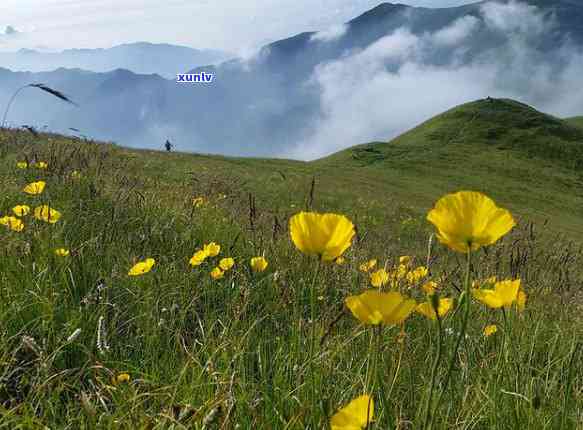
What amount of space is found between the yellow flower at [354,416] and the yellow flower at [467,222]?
1.35 feet

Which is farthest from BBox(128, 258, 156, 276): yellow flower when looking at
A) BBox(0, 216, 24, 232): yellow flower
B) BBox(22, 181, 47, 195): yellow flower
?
BBox(22, 181, 47, 195): yellow flower

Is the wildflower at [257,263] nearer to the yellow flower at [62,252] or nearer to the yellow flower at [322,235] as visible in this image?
the yellow flower at [62,252]

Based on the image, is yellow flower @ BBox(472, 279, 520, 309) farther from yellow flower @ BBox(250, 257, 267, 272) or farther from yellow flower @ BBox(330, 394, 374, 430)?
yellow flower @ BBox(250, 257, 267, 272)

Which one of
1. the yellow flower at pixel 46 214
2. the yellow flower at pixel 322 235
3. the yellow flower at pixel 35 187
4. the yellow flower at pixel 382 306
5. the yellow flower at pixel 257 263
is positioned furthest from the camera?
the yellow flower at pixel 35 187

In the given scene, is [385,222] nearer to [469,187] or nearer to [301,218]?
[301,218]

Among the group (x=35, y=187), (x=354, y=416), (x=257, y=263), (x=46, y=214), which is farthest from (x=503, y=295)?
(x=35, y=187)

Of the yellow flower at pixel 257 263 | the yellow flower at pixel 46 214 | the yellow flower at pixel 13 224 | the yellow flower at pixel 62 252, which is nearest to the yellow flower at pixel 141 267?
the yellow flower at pixel 62 252

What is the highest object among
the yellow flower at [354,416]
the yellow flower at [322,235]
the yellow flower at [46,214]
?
the yellow flower at [322,235]

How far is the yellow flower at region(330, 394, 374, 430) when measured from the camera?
1073 millimetres

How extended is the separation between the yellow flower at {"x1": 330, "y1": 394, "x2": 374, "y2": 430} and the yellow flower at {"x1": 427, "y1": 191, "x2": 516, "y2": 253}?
1.35ft

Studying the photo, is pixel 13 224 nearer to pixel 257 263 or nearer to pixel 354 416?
pixel 257 263

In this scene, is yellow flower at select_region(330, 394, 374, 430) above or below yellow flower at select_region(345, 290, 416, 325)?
below

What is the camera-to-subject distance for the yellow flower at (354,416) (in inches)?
42.3

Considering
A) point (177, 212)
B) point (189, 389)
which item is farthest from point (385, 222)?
point (189, 389)
